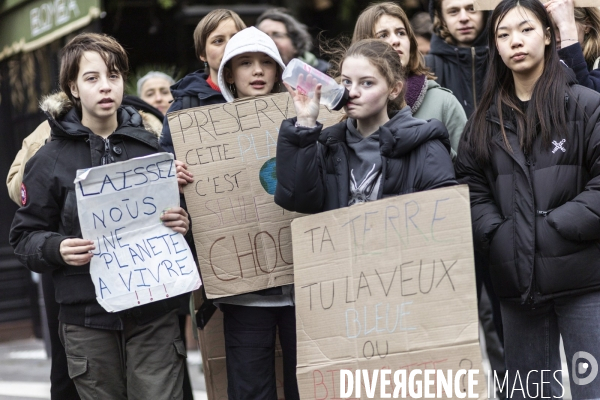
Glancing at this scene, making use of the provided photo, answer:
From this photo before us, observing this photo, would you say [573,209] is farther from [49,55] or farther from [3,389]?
[49,55]

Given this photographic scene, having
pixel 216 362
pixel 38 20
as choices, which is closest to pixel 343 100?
pixel 216 362

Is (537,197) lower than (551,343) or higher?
higher

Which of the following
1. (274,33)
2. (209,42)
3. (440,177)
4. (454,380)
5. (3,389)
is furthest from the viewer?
(3,389)

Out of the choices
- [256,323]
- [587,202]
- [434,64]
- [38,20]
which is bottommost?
[256,323]

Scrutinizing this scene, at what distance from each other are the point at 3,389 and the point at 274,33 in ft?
10.3

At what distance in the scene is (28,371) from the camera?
711 cm

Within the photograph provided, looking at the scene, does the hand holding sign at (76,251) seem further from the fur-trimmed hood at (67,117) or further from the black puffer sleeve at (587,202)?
the black puffer sleeve at (587,202)

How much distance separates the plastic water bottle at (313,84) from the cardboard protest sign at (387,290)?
0.41 meters

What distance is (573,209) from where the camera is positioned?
10.9ft

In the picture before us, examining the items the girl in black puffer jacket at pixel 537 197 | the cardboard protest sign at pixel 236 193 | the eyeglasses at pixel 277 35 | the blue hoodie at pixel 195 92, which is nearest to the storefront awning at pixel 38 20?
the eyeglasses at pixel 277 35

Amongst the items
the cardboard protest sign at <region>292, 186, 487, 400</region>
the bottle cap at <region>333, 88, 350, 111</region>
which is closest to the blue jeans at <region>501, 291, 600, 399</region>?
the cardboard protest sign at <region>292, 186, 487, 400</region>

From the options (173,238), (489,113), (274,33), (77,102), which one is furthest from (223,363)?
(274,33)

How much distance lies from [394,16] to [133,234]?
1600 mm

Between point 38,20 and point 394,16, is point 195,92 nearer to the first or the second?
point 394,16
